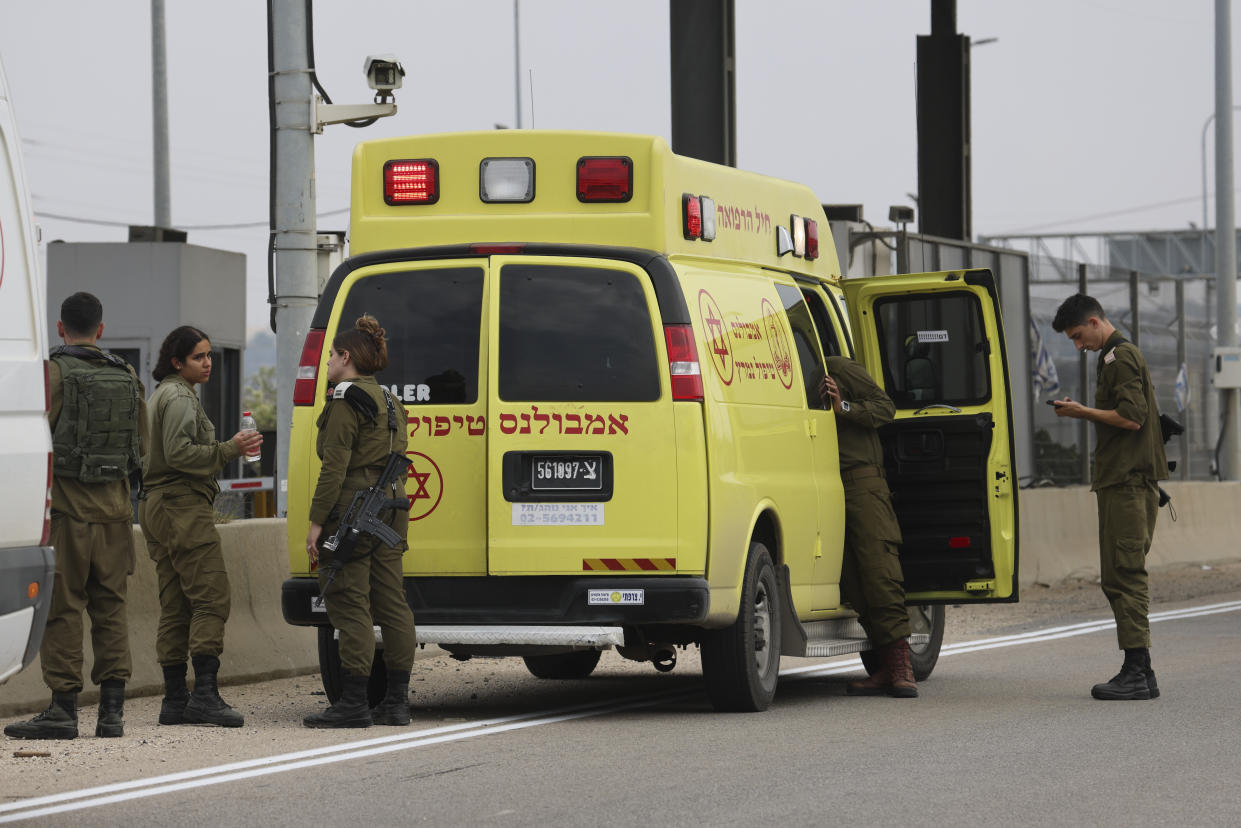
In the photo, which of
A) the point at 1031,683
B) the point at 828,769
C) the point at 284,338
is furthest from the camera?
the point at 284,338

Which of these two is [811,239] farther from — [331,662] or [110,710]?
[110,710]

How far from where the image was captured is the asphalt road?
6727mm

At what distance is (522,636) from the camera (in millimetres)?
9008

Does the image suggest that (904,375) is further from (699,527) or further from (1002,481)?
(699,527)

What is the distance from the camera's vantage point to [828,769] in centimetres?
768

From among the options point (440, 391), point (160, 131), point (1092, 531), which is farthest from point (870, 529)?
point (160, 131)

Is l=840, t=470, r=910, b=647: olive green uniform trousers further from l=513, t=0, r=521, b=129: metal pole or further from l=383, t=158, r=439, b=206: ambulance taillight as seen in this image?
l=513, t=0, r=521, b=129: metal pole

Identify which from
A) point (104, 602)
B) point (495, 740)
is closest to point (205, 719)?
point (104, 602)

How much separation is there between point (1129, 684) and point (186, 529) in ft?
15.9

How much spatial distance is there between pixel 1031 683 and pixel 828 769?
3.85 meters

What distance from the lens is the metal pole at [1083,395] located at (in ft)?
86.0

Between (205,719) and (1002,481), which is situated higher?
(1002,481)

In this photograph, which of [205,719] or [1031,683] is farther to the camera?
[1031,683]

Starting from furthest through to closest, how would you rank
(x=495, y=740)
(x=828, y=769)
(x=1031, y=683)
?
1. (x=1031, y=683)
2. (x=495, y=740)
3. (x=828, y=769)
